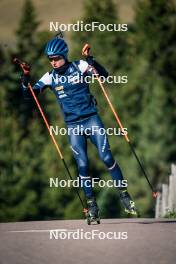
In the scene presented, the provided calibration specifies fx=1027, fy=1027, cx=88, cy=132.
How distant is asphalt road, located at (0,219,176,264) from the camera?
9.59 meters

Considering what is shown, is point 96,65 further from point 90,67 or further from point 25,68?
point 25,68

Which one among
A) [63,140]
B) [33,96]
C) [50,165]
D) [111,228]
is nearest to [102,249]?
[111,228]

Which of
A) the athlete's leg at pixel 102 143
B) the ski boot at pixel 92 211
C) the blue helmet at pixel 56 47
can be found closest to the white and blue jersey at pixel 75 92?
the athlete's leg at pixel 102 143

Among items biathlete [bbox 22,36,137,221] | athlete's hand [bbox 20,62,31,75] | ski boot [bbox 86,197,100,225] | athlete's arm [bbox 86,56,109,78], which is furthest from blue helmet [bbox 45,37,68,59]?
ski boot [bbox 86,197,100,225]

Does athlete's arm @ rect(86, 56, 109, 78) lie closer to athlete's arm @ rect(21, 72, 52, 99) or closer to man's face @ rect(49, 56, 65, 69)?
man's face @ rect(49, 56, 65, 69)

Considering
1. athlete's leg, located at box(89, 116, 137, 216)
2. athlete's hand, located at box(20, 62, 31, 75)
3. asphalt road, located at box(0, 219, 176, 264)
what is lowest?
asphalt road, located at box(0, 219, 176, 264)

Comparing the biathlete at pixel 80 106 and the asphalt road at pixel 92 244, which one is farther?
the biathlete at pixel 80 106

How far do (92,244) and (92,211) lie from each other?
2195 millimetres

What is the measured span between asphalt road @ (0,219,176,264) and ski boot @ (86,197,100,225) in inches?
5.1

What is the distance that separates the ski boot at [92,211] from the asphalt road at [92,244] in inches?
5.1

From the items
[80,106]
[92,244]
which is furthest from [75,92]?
[92,244]

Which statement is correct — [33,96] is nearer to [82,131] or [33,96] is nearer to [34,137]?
[82,131]

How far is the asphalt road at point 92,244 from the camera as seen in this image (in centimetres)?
959

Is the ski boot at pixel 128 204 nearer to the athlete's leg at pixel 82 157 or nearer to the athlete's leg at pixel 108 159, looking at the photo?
the athlete's leg at pixel 108 159
